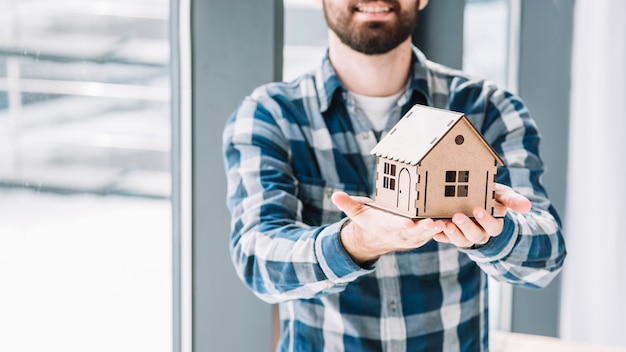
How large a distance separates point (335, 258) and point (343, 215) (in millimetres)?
276

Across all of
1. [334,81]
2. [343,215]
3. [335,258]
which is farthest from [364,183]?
[335,258]

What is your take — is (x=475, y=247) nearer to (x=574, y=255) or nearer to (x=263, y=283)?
(x=263, y=283)

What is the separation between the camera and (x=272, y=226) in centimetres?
130

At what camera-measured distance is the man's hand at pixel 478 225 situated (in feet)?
3.43

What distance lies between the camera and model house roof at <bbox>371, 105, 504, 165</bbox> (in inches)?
41.5

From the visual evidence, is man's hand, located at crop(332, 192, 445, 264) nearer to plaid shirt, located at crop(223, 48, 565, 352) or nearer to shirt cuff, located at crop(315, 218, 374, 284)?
shirt cuff, located at crop(315, 218, 374, 284)

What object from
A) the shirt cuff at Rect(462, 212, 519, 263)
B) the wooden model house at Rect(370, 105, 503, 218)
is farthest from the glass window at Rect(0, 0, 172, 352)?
the shirt cuff at Rect(462, 212, 519, 263)

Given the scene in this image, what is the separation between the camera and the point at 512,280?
1.36 meters

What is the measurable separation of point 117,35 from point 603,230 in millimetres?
2191

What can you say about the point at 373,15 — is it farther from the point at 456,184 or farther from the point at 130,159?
the point at 130,159

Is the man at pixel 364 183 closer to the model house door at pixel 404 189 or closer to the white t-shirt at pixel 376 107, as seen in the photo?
the white t-shirt at pixel 376 107

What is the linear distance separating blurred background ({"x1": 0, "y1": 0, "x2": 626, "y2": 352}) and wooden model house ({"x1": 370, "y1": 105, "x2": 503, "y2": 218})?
2.12 feet

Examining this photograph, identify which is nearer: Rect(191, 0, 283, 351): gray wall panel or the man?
the man

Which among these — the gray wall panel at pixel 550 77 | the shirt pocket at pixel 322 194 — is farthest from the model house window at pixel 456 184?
the gray wall panel at pixel 550 77
